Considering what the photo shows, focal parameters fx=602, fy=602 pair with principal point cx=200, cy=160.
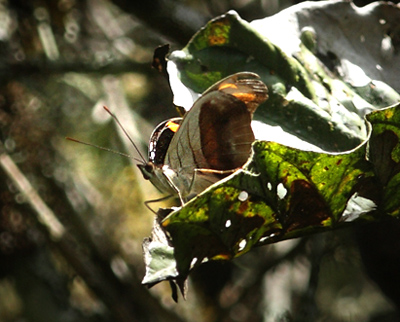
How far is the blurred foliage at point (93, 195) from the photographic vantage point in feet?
7.43

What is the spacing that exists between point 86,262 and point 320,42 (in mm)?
1335

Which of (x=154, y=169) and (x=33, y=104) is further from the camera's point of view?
(x=33, y=104)

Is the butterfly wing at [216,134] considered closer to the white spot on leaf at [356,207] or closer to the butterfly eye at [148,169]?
the butterfly eye at [148,169]

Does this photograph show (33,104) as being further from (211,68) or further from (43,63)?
(211,68)

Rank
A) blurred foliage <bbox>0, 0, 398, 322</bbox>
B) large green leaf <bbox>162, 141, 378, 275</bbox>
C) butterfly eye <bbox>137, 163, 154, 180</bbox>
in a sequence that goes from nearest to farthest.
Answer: large green leaf <bbox>162, 141, 378, 275</bbox> → butterfly eye <bbox>137, 163, 154, 180</bbox> → blurred foliage <bbox>0, 0, 398, 322</bbox>

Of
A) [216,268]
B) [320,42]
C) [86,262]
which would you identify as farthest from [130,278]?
[320,42]

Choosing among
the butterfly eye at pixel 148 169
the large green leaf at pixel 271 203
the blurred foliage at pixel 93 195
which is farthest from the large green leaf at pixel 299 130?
the blurred foliage at pixel 93 195

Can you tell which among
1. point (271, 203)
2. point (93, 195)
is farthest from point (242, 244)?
point (93, 195)

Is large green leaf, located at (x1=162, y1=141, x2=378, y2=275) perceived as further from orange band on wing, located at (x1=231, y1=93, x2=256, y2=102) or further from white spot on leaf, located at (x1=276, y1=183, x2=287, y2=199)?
orange band on wing, located at (x1=231, y1=93, x2=256, y2=102)

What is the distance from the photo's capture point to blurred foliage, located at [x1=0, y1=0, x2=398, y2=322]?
7.43 feet

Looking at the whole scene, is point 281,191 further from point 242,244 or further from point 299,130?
point 299,130

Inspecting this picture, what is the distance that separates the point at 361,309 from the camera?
2.51 meters

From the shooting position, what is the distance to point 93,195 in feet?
8.78

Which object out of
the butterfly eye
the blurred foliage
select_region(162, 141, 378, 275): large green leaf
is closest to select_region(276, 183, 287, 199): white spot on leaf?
select_region(162, 141, 378, 275): large green leaf
